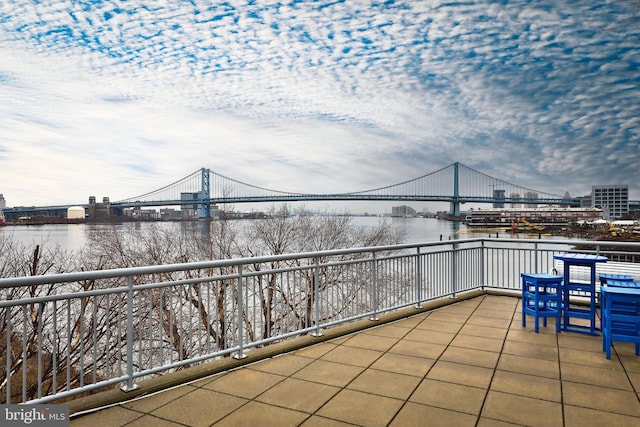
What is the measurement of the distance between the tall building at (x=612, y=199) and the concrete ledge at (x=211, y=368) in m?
33.0

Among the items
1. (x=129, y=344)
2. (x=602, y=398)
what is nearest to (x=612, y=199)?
(x=602, y=398)

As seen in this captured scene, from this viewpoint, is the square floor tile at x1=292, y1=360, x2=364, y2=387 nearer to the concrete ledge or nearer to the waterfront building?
the concrete ledge

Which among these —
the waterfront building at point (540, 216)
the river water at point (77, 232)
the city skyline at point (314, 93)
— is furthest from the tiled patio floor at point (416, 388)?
the waterfront building at point (540, 216)

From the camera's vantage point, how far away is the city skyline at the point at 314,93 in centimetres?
2000

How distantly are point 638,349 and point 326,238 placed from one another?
21.9 m

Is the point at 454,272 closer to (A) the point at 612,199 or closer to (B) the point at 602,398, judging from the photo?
(B) the point at 602,398

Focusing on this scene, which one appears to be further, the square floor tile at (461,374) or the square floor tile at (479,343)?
the square floor tile at (479,343)

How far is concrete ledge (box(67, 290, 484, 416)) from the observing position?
11.6 feet

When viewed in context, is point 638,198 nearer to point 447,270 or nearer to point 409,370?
point 447,270

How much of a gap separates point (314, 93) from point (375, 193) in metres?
19.3

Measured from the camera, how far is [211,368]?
4.27 m

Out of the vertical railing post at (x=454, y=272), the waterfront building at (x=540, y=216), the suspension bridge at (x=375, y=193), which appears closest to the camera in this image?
the vertical railing post at (x=454, y=272)

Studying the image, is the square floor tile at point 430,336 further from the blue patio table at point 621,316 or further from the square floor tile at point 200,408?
the square floor tile at point 200,408

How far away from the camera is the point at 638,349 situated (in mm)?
Result: 4863
